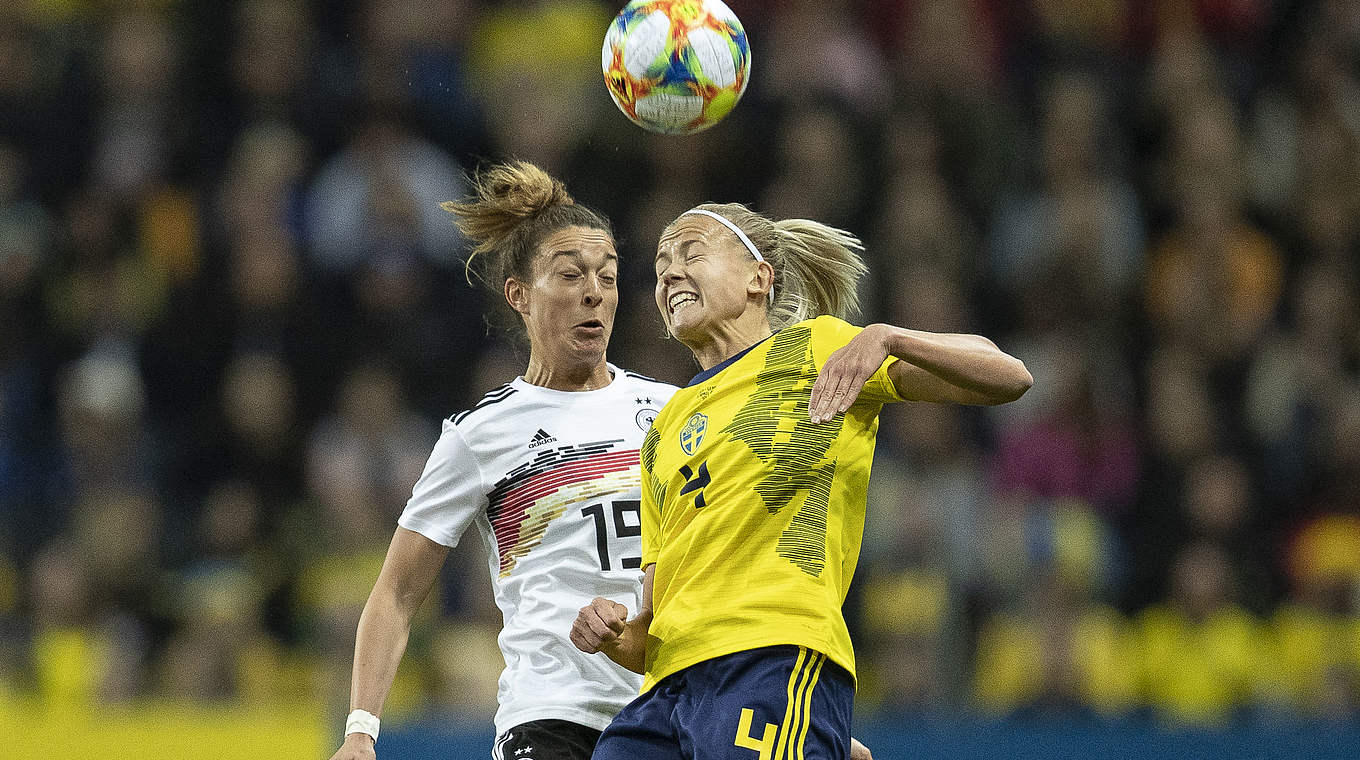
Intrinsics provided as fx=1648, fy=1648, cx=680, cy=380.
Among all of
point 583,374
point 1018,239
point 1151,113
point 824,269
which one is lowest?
point 583,374

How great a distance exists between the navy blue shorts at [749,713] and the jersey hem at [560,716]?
1.59ft

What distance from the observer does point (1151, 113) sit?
33.0ft

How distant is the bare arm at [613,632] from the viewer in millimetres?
3854

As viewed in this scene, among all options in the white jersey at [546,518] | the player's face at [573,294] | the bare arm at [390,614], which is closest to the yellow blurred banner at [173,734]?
the bare arm at [390,614]

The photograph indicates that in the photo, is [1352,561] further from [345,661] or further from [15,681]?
[15,681]

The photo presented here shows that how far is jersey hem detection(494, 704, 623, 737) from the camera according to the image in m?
4.38

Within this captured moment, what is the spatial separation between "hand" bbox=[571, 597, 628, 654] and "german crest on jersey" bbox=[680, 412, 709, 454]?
0.44 metres

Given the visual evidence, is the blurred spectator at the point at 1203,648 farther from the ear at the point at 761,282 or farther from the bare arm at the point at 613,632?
the bare arm at the point at 613,632

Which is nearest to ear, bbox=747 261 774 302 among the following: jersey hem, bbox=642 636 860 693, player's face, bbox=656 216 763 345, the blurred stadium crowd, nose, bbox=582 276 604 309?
player's face, bbox=656 216 763 345

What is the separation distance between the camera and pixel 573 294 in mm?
4777

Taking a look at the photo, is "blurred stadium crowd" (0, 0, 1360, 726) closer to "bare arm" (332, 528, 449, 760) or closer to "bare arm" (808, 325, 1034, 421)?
"bare arm" (332, 528, 449, 760)

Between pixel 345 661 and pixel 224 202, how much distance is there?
10.9 feet

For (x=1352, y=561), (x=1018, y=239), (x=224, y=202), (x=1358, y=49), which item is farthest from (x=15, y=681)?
(x=1358, y=49)

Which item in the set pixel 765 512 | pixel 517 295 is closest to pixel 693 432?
pixel 765 512
